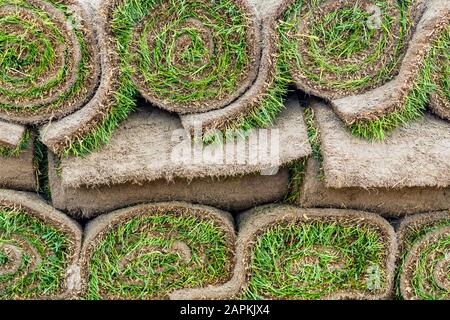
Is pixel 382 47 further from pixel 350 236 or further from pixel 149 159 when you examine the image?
pixel 149 159

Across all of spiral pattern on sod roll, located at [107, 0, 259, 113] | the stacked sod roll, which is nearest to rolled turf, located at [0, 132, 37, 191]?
spiral pattern on sod roll, located at [107, 0, 259, 113]

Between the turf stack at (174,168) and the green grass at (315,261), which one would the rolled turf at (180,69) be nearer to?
the turf stack at (174,168)

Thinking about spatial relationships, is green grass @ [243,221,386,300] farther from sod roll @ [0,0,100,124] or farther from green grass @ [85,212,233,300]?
sod roll @ [0,0,100,124]

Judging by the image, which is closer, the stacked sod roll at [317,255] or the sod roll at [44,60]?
the sod roll at [44,60]

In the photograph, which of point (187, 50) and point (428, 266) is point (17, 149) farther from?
point (428, 266)


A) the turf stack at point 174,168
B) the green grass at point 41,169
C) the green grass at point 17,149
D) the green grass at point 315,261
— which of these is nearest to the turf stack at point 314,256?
the green grass at point 315,261
